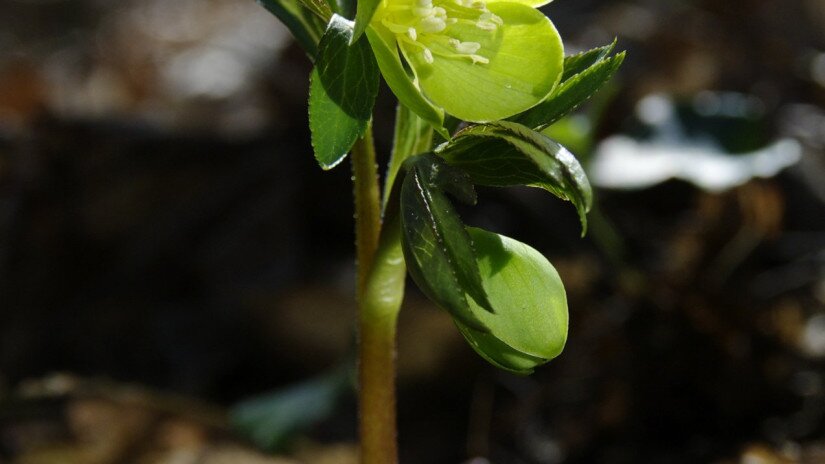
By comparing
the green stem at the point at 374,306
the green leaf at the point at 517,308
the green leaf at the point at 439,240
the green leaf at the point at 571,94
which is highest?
the green leaf at the point at 571,94

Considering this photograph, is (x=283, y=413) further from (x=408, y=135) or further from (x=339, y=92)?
(x=339, y=92)

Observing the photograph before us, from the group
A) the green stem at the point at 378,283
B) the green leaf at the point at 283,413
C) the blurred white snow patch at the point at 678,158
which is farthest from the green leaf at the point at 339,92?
the blurred white snow patch at the point at 678,158

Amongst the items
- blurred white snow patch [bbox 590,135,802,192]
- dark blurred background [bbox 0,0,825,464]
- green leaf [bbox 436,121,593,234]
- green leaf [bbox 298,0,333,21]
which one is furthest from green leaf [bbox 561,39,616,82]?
blurred white snow patch [bbox 590,135,802,192]

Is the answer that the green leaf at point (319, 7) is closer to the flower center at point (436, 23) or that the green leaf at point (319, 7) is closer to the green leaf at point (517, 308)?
the flower center at point (436, 23)

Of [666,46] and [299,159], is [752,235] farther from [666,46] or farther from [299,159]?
[666,46]

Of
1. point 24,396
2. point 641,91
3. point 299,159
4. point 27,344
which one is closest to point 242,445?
A: point 24,396

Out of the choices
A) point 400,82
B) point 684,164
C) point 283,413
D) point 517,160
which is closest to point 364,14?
point 400,82
